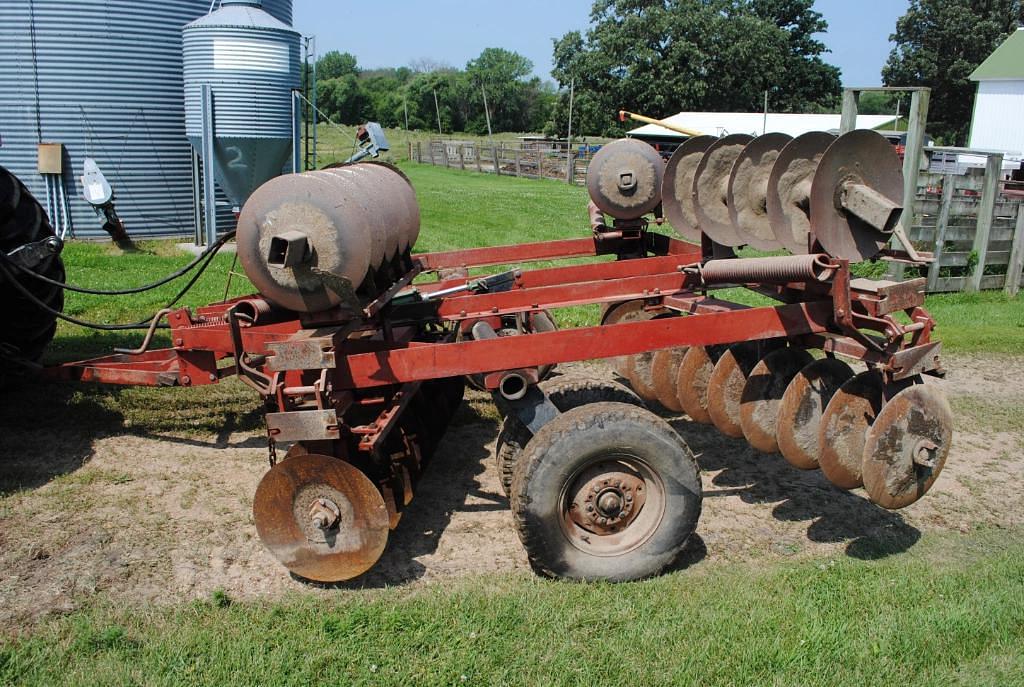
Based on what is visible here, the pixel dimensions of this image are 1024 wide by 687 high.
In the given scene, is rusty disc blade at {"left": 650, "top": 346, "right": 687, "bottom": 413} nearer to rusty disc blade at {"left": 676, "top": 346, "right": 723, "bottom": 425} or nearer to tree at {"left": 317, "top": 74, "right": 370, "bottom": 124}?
rusty disc blade at {"left": 676, "top": 346, "right": 723, "bottom": 425}

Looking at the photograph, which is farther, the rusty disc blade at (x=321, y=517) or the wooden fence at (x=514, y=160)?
the wooden fence at (x=514, y=160)

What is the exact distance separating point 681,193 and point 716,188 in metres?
0.53

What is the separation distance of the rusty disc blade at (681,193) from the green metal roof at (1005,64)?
5264cm

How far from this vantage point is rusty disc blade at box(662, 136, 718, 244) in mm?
6172

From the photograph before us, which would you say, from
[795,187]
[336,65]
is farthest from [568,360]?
[336,65]

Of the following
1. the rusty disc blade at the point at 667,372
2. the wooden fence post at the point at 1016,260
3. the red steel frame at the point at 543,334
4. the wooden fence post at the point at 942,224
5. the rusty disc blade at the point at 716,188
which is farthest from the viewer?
the wooden fence post at the point at 1016,260

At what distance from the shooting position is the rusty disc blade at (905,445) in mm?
4391

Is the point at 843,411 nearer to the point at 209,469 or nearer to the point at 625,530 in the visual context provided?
the point at 625,530

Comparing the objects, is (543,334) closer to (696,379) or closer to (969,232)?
(696,379)

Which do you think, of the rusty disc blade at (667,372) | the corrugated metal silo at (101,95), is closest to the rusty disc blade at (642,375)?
the rusty disc blade at (667,372)

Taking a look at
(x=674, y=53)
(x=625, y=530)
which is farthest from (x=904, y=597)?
(x=674, y=53)

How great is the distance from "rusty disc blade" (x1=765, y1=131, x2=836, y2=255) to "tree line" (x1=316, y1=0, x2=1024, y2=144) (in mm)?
54646

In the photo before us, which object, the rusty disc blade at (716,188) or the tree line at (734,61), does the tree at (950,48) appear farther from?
the rusty disc blade at (716,188)

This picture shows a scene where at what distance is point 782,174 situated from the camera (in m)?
4.83
